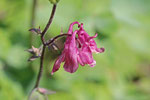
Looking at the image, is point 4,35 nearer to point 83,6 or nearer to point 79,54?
point 83,6

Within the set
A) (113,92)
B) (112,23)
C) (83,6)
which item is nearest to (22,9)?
(83,6)

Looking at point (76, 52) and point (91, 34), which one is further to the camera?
point (91, 34)

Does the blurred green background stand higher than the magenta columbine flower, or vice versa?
the blurred green background

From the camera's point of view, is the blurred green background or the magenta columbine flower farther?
the blurred green background

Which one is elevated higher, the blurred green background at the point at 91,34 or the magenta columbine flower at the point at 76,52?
the blurred green background at the point at 91,34

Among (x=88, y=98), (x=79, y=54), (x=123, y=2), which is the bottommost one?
(x=79, y=54)

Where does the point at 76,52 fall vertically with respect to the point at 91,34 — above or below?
below

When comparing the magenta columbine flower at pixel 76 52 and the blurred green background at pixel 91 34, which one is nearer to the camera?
the magenta columbine flower at pixel 76 52

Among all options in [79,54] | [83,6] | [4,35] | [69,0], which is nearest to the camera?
[79,54]
